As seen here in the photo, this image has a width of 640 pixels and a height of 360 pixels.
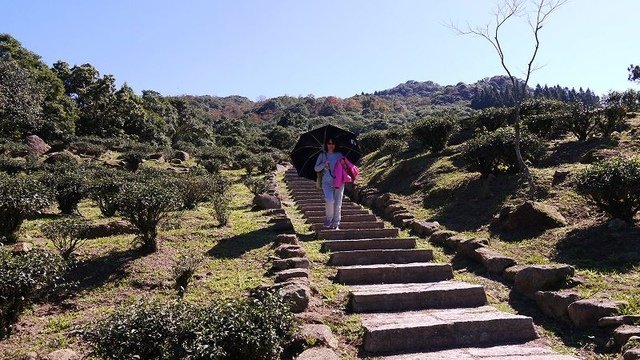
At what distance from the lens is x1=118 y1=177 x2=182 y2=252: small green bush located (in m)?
7.34

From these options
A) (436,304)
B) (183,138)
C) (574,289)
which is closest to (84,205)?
(436,304)

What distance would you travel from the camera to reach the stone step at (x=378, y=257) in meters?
7.62

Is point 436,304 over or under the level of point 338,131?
under

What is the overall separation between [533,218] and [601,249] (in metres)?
1.56

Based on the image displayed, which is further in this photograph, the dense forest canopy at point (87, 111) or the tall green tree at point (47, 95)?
the tall green tree at point (47, 95)

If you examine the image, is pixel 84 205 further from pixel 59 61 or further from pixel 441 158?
pixel 59 61

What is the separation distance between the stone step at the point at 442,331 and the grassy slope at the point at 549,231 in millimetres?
426

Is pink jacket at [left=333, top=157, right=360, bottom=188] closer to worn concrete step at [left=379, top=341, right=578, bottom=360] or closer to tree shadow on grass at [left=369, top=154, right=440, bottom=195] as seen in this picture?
worn concrete step at [left=379, top=341, right=578, bottom=360]

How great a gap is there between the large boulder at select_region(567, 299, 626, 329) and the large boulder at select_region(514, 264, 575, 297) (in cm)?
70

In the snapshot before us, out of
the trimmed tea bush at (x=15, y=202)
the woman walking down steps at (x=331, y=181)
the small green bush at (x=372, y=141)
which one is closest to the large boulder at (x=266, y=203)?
the woman walking down steps at (x=331, y=181)

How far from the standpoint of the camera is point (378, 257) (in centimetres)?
765

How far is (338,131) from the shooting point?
32.6 ft

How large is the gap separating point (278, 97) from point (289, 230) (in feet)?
380

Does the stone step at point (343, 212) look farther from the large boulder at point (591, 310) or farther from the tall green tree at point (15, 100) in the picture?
the tall green tree at point (15, 100)
